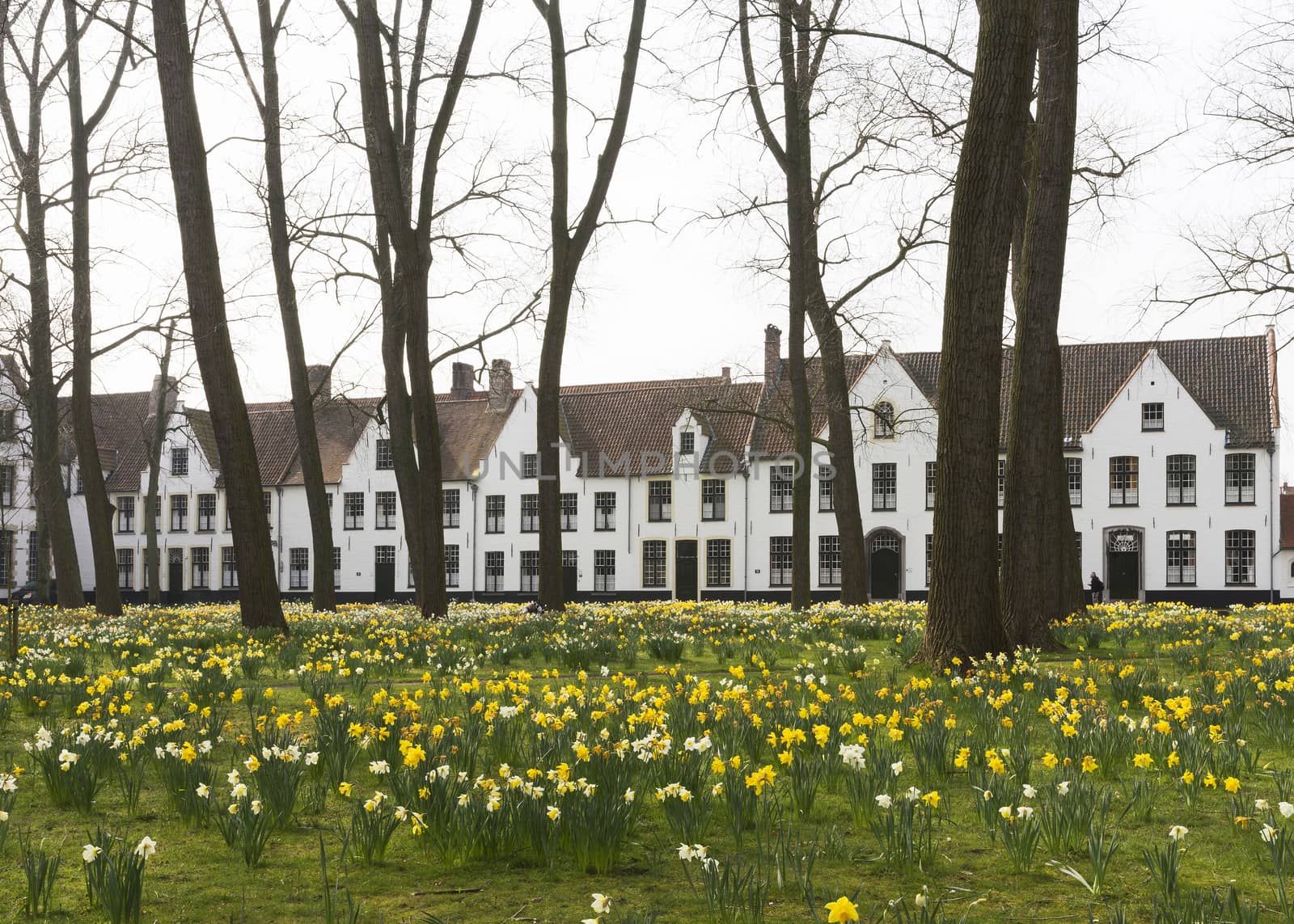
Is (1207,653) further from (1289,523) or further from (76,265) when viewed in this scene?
(1289,523)

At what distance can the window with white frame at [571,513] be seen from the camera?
50875mm

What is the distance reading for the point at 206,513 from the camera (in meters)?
56.5

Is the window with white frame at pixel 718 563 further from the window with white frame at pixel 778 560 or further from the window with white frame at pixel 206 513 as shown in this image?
the window with white frame at pixel 206 513

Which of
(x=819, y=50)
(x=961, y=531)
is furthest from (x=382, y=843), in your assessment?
(x=819, y=50)

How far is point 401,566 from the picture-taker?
52406mm

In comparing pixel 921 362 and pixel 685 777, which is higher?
pixel 921 362

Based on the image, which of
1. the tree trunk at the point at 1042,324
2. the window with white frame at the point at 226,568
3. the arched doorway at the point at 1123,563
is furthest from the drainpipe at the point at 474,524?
the tree trunk at the point at 1042,324

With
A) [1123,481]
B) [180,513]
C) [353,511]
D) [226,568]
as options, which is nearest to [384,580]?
[353,511]

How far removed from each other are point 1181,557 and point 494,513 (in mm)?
28063

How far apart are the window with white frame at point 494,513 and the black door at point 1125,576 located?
25210mm

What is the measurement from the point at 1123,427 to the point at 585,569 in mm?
22575

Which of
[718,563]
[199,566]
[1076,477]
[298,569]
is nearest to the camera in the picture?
[1076,477]

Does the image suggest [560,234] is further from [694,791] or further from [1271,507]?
[1271,507]

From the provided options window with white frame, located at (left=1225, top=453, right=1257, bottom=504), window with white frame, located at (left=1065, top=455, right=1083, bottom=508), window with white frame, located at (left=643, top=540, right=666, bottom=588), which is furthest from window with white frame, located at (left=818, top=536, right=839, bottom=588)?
window with white frame, located at (left=1225, top=453, right=1257, bottom=504)
